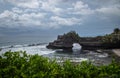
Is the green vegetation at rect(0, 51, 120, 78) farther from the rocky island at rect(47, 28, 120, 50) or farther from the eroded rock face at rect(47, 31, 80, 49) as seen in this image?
the eroded rock face at rect(47, 31, 80, 49)

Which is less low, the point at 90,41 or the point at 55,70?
the point at 55,70

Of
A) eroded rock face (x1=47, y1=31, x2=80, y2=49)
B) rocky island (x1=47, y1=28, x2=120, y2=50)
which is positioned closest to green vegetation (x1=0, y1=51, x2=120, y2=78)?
rocky island (x1=47, y1=28, x2=120, y2=50)

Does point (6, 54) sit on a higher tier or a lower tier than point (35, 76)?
higher

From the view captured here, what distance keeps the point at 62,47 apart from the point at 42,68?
80597mm

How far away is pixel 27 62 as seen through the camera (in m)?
6.04

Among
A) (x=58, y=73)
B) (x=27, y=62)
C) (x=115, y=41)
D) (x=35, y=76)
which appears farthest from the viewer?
(x=115, y=41)

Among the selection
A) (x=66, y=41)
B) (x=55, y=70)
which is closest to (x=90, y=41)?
(x=66, y=41)

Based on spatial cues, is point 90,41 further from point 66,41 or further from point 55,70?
point 55,70

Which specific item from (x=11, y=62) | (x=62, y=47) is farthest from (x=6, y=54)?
(x=62, y=47)

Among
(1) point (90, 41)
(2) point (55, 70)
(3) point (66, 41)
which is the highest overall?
(2) point (55, 70)

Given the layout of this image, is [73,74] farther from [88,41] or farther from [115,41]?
[88,41]

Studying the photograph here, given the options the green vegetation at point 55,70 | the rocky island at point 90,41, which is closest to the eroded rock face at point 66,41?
the rocky island at point 90,41

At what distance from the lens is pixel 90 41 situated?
87.0 metres

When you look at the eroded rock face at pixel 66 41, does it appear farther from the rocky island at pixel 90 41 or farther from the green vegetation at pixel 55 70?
the green vegetation at pixel 55 70
